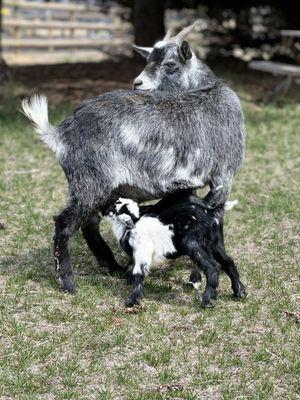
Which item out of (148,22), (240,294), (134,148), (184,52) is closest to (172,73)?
(184,52)

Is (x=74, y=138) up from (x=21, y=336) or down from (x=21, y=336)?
up

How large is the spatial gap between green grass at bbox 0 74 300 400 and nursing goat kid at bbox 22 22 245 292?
395 millimetres

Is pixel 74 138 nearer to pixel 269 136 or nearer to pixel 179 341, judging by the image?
pixel 179 341

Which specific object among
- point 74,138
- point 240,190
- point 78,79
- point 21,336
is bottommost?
point 78,79

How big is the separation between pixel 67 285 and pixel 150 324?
74 cm

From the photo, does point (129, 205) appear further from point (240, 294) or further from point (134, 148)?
point (240, 294)

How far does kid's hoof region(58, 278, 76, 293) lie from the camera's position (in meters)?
4.77

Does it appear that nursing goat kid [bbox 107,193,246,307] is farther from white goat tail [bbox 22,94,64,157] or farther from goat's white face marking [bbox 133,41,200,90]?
goat's white face marking [bbox 133,41,200,90]

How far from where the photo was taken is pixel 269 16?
1536 cm

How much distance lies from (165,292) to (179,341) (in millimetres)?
732

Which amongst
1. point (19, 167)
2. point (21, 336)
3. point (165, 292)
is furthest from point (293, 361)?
point (19, 167)

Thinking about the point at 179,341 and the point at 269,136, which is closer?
the point at 179,341

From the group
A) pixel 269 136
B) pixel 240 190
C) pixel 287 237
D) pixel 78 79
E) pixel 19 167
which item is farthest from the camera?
pixel 78 79

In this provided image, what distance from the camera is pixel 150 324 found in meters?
4.31
